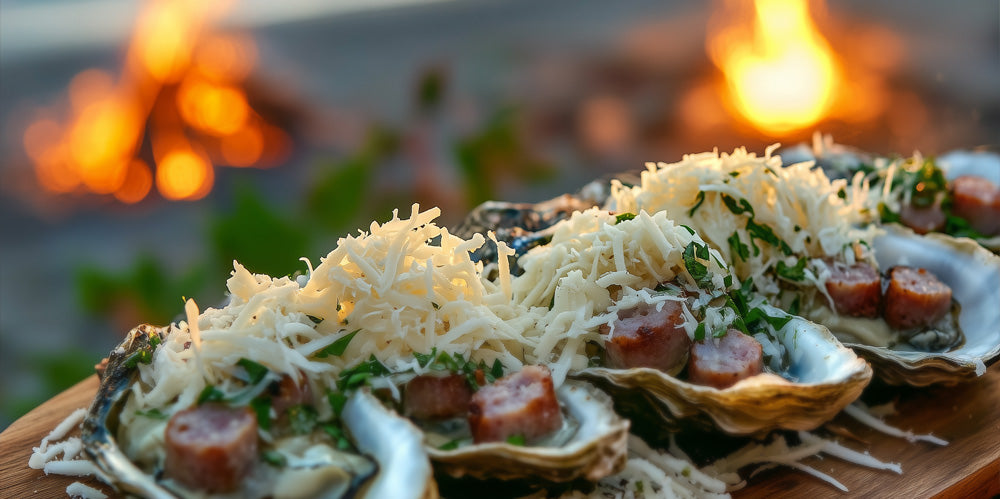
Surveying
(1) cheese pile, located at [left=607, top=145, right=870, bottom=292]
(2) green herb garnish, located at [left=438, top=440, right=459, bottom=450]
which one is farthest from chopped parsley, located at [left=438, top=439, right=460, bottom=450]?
(1) cheese pile, located at [left=607, top=145, right=870, bottom=292]

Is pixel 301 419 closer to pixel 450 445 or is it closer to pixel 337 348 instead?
pixel 337 348

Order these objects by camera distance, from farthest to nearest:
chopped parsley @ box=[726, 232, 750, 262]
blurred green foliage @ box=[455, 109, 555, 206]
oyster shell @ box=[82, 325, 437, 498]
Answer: blurred green foliage @ box=[455, 109, 555, 206], chopped parsley @ box=[726, 232, 750, 262], oyster shell @ box=[82, 325, 437, 498]

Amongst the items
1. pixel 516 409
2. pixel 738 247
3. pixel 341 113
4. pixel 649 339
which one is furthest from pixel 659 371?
pixel 341 113

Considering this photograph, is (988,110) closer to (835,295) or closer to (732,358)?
(835,295)

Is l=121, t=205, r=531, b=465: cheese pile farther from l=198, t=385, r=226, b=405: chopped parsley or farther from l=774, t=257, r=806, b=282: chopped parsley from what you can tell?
l=774, t=257, r=806, b=282: chopped parsley

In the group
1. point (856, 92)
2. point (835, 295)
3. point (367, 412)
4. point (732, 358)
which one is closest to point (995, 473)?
point (835, 295)

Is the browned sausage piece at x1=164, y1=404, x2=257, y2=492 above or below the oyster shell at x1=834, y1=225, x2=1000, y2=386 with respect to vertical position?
above

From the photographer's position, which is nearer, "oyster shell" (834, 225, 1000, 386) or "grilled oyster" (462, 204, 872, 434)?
"grilled oyster" (462, 204, 872, 434)
